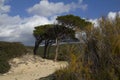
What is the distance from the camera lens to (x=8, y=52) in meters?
23.9

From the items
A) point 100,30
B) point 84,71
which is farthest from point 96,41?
point 84,71

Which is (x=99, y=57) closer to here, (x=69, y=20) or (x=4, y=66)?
(x=4, y=66)

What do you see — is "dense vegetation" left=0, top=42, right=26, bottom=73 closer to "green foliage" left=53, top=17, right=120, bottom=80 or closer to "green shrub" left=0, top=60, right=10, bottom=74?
"green shrub" left=0, top=60, right=10, bottom=74

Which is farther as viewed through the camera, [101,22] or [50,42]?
[50,42]

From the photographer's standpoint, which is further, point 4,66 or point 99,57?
point 4,66

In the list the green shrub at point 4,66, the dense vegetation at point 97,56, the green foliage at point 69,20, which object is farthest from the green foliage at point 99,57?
the green foliage at point 69,20

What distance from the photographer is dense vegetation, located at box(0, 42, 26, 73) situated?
69.7ft

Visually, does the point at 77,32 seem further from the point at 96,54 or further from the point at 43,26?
the point at 43,26

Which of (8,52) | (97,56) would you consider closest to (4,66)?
(8,52)

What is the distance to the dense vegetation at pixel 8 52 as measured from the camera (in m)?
21.2

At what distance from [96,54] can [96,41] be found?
37 centimetres

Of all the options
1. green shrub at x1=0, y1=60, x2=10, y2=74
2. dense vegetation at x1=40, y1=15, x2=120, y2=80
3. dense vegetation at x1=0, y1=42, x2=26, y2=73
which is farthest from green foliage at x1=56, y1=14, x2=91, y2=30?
dense vegetation at x1=40, y1=15, x2=120, y2=80

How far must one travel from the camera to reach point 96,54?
27.4 ft

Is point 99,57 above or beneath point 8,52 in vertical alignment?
above
